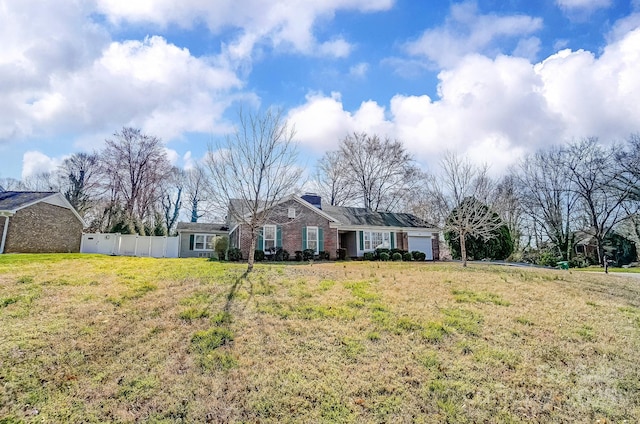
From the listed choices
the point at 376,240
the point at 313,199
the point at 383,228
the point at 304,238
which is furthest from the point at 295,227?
the point at 383,228

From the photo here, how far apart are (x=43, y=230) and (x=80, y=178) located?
39.2 ft

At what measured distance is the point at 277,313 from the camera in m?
7.46

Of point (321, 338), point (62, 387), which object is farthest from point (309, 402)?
point (62, 387)

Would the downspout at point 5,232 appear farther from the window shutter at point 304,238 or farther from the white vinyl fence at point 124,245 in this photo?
the window shutter at point 304,238

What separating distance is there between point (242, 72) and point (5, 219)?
60.1 feet

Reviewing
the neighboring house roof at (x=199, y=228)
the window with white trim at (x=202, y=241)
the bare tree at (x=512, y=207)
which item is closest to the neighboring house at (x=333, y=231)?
the neighboring house roof at (x=199, y=228)

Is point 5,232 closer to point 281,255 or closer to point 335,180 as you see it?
point 281,255

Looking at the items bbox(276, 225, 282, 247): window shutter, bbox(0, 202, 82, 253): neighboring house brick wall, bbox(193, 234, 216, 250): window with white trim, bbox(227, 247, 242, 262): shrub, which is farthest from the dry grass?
bbox(193, 234, 216, 250): window with white trim

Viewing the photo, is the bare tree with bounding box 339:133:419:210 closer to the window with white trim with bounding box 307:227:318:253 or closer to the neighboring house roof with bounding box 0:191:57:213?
the window with white trim with bounding box 307:227:318:253

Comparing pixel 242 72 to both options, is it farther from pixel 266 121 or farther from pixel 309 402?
pixel 309 402

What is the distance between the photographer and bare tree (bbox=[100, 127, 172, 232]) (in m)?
30.8

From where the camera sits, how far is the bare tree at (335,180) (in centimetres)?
3416

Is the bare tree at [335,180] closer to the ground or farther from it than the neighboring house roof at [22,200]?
farther from it

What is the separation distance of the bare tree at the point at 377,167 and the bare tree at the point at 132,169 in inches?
704
